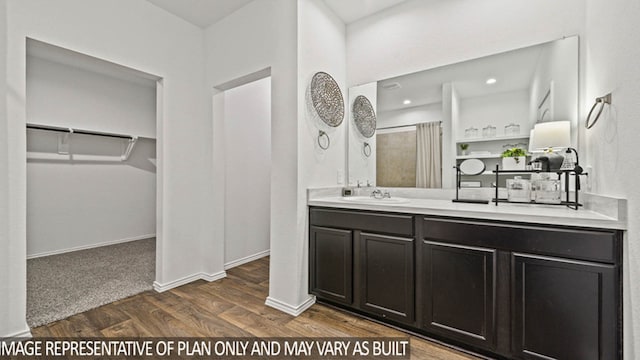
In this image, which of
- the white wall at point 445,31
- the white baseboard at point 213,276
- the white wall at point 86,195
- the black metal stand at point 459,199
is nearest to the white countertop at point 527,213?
the black metal stand at point 459,199

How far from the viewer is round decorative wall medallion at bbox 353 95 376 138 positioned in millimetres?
2703

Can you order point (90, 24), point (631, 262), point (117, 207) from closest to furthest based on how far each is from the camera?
1. point (631, 262)
2. point (90, 24)
3. point (117, 207)

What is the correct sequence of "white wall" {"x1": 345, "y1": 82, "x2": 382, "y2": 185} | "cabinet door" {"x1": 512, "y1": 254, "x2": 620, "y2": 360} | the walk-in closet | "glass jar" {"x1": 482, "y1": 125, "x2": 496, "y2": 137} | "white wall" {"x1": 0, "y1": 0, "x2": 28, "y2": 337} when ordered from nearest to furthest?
1. "cabinet door" {"x1": 512, "y1": 254, "x2": 620, "y2": 360}
2. "white wall" {"x1": 0, "y1": 0, "x2": 28, "y2": 337}
3. "glass jar" {"x1": 482, "y1": 125, "x2": 496, "y2": 137}
4. "white wall" {"x1": 345, "y1": 82, "x2": 382, "y2": 185}
5. the walk-in closet

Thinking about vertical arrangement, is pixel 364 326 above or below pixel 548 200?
below

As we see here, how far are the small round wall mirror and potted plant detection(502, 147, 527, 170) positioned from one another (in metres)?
0.15

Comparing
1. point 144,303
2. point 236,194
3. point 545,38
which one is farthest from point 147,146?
point 545,38

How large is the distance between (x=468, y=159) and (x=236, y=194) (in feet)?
8.56

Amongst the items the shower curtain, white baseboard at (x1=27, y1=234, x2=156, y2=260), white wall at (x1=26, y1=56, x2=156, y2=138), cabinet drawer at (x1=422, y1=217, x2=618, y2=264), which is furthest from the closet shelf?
cabinet drawer at (x1=422, y1=217, x2=618, y2=264)

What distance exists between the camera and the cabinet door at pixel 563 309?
1.27 meters

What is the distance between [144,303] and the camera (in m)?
2.34

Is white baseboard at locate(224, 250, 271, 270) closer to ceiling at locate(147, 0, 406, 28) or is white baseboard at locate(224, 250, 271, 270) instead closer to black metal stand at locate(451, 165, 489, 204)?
Answer: black metal stand at locate(451, 165, 489, 204)

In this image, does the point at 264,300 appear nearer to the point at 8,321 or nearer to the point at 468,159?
the point at 8,321

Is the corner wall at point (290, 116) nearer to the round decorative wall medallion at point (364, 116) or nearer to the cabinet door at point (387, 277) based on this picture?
the round decorative wall medallion at point (364, 116)

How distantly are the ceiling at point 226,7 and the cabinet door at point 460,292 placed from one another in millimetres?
2239
